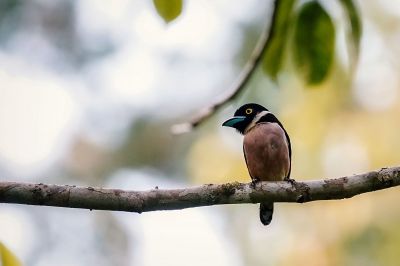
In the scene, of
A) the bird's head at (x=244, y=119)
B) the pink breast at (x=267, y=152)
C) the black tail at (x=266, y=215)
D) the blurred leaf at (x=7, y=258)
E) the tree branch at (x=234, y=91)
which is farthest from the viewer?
the bird's head at (x=244, y=119)

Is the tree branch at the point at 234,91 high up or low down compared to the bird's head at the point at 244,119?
down

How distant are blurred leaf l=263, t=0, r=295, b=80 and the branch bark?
780 millimetres

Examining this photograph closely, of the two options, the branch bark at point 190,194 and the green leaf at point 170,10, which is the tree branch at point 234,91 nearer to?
the branch bark at point 190,194

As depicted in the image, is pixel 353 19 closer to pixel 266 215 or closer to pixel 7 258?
pixel 7 258

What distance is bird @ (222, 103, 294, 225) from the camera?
465 cm

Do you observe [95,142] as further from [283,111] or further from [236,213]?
[283,111]

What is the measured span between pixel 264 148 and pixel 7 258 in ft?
9.36

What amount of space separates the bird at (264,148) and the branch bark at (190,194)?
108 cm

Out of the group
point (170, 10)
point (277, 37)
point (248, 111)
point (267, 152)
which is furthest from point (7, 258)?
point (248, 111)

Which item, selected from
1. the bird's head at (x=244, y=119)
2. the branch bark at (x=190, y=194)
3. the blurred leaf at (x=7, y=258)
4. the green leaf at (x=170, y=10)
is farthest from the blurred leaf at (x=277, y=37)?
the bird's head at (x=244, y=119)

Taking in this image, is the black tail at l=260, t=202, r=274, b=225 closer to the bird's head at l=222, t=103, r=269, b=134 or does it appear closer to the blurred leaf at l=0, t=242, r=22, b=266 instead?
the bird's head at l=222, t=103, r=269, b=134

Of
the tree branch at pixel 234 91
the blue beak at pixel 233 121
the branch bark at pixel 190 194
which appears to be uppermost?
the blue beak at pixel 233 121

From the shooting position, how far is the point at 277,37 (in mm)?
2414

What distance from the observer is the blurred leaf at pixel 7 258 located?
81.2 inches
